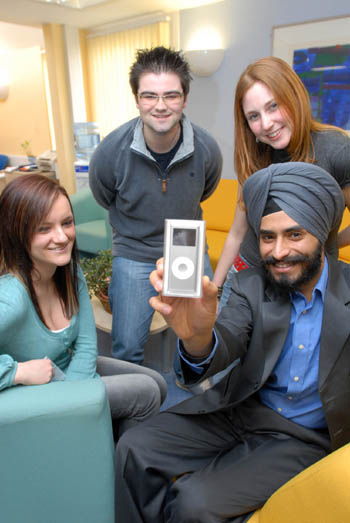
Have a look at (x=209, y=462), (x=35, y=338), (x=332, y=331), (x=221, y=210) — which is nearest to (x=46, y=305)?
(x=35, y=338)

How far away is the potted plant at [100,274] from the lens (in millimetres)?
2523

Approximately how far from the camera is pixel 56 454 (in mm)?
1228

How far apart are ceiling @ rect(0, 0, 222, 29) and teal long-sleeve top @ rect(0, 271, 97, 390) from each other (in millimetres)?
3804

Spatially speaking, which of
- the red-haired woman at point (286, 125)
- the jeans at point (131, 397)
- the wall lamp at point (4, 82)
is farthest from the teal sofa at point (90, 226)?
the wall lamp at point (4, 82)

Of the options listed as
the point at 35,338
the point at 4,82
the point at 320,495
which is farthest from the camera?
the point at 4,82

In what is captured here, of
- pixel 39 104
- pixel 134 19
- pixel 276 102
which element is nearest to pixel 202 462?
pixel 276 102

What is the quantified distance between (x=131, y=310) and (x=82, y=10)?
4080 mm

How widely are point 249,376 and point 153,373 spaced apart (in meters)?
0.61

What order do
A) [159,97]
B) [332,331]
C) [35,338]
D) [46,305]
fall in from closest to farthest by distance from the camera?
1. [332,331]
2. [35,338]
3. [46,305]
4. [159,97]

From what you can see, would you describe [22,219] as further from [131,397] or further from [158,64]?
[158,64]

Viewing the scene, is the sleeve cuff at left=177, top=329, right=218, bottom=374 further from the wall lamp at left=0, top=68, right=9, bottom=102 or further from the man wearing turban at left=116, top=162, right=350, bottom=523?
the wall lamp at left=0, top=68, right=9, bottom=102

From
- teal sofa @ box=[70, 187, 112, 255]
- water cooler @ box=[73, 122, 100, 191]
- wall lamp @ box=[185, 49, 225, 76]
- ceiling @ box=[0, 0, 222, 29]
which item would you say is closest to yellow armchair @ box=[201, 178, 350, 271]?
teal sofa @ box=[70, 187, 112, 255]

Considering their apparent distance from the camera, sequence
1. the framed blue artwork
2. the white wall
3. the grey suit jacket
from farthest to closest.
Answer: the white wall → the framed blue artwork → the grey suit jacket

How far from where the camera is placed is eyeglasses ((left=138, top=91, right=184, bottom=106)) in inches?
75.2
